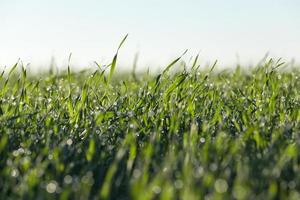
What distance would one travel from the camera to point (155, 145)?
2.78 metres

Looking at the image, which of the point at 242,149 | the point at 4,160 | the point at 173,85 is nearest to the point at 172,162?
the point at 242,149

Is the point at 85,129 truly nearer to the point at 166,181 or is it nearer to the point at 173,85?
the point at 173,85

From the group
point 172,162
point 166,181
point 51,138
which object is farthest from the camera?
point 51,138

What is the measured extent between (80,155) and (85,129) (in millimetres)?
384

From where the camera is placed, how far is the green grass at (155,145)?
215cm

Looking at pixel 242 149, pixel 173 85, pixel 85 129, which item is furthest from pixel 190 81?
pixel 242 149

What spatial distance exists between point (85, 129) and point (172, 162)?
82 cm

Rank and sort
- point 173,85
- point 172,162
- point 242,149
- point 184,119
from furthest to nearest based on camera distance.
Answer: point 173,85 → point 184,119 → point 242,149 → point 172,162

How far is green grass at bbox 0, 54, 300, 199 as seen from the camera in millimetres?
2154

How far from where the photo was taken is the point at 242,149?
2.60 meters

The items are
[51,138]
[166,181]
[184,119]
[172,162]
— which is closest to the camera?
[166,181]

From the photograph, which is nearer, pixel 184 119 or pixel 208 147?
pixel 208 147

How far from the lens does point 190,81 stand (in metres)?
3.58

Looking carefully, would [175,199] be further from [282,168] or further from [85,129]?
[85,129]
